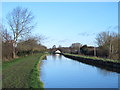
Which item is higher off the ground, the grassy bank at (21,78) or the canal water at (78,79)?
the grassy bank at (21,78)

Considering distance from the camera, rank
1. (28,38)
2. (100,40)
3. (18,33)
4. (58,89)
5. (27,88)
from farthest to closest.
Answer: (100,40), (28,38), (18,33), (58,89), (27,88)

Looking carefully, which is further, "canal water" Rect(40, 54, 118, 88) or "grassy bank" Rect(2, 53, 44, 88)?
"canal water" Rect(40, 54, 118, 88)

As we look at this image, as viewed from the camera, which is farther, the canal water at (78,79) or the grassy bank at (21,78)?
the canal water at (78,79)

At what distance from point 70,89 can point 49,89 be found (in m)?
1.14

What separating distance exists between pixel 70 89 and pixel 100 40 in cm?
4486

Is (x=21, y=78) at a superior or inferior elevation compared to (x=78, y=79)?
superior

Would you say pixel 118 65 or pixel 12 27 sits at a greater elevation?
pixel 12 27

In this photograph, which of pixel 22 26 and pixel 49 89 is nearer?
pixel 49 89

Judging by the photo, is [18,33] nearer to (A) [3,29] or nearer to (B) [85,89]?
(A) [3,29]

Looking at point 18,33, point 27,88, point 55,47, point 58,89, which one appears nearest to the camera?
point 27,88

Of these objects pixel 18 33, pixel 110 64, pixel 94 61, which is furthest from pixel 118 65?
pixel 18 33

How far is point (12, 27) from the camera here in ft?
117

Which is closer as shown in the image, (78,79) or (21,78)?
(21,78)

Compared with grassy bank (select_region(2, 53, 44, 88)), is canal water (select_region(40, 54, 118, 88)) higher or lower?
lower
